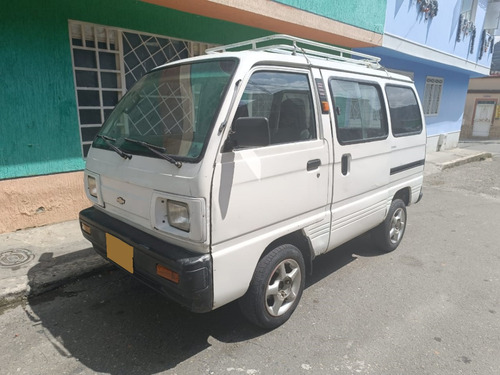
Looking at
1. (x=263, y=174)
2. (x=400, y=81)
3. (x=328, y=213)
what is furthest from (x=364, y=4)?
(x=263, y=174)

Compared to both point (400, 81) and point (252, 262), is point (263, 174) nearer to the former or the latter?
point (252, 262)

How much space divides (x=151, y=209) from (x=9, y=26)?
327cm

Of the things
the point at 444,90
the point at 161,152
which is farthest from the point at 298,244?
the point at 444,90

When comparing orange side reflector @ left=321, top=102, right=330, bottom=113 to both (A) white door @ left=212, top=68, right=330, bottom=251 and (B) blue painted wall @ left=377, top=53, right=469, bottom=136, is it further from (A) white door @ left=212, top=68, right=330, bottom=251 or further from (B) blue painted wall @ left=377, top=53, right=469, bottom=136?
(B) blue painted wall @ left=377, top=53, right=469, bottom=136

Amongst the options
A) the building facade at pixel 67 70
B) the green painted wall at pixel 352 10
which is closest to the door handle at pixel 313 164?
the building facade at pixel 67 70

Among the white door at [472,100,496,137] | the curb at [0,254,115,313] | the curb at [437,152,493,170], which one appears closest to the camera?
the curb at [0,254,115,313]

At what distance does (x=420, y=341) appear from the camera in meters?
2.67

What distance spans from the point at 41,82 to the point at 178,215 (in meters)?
3.23

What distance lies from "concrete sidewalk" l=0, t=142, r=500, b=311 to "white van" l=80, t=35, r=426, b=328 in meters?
0.81

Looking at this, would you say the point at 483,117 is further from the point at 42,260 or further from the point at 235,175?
the point at 42,260

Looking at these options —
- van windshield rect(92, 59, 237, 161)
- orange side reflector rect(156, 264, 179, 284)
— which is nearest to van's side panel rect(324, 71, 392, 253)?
van windshield rect(92, 59, 237, 161)

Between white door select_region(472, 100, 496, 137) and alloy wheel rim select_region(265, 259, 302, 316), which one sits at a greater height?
white door select_region(472, 100, 496, 137)

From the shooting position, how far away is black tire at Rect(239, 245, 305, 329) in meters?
2.53

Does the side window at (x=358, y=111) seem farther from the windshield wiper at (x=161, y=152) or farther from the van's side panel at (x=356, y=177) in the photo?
the windshield wiper at (x=161, y=152)
